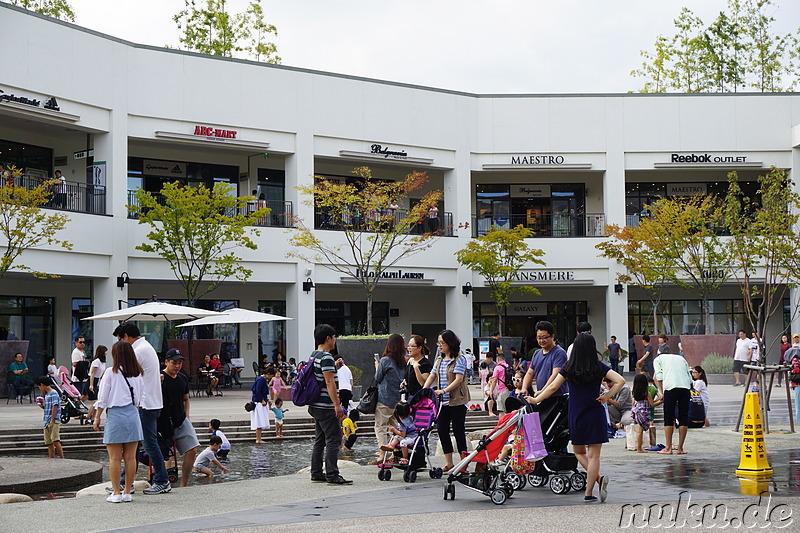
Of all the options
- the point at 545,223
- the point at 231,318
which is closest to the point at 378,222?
the point at 231,318

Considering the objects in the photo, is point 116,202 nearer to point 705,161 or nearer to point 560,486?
point 705,161

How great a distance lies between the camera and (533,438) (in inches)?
368

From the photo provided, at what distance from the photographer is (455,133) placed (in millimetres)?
36094

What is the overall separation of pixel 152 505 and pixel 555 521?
13.0 ft

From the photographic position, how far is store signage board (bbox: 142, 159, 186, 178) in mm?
33438

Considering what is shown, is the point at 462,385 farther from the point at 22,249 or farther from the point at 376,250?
the point at 376,250

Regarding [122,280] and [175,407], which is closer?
[175,407]

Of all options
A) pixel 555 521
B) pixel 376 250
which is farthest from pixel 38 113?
pixel 555 521

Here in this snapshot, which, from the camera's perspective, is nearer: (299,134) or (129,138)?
(129,138)

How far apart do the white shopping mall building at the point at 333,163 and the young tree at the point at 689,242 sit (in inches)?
101

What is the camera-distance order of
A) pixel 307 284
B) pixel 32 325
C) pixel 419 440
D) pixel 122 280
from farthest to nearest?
pixel 307 284
pixel 32 325
pixel 122 280
pixel 419 440

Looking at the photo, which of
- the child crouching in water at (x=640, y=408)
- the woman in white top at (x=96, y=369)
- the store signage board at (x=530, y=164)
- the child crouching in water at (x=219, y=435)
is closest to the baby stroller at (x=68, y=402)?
the woman in white top at (x=96, y=369)

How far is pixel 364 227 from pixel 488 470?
24.2 meters

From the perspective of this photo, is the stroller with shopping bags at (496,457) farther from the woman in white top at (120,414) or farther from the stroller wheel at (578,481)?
the woman in white top at (120,414)
